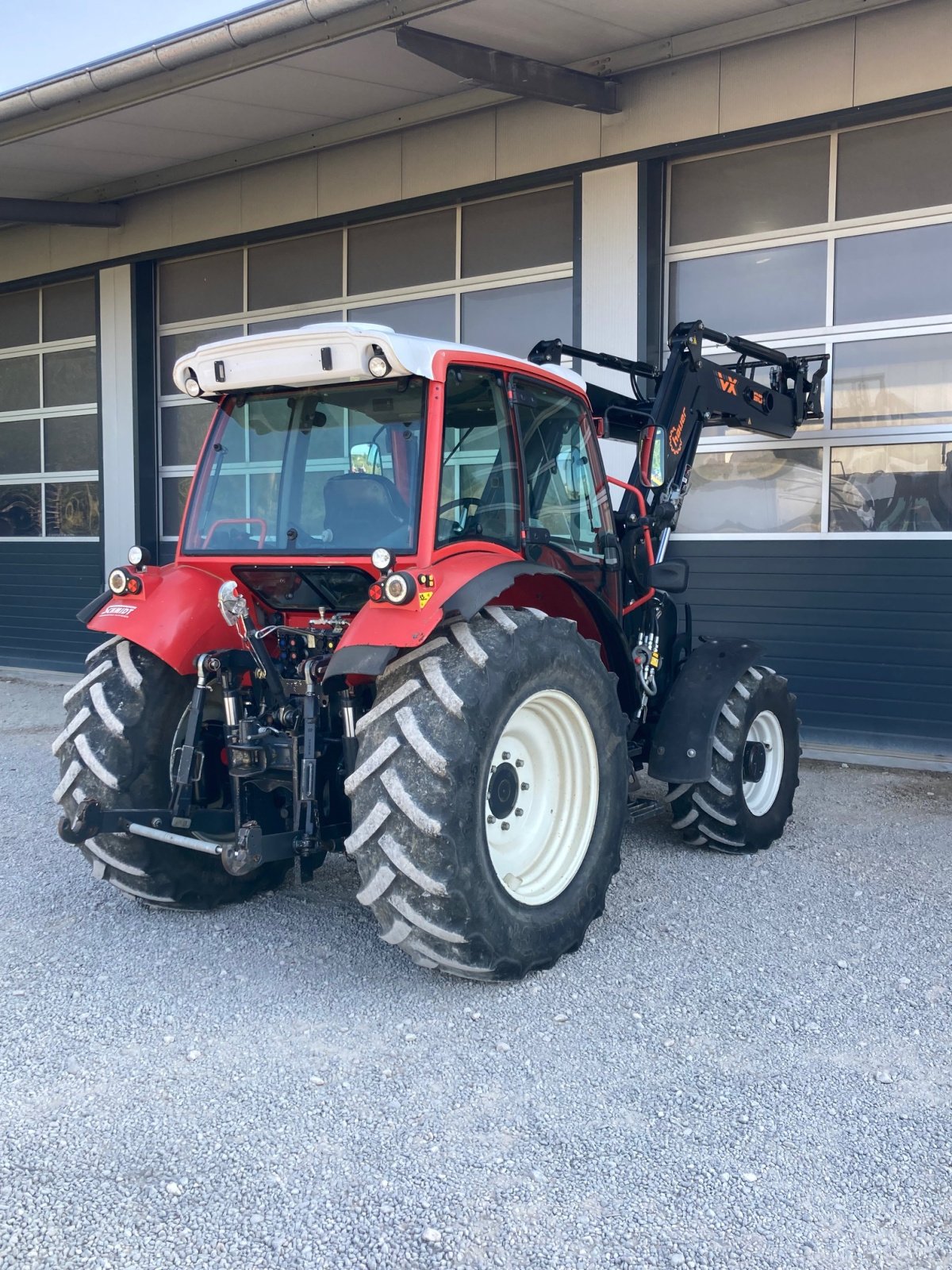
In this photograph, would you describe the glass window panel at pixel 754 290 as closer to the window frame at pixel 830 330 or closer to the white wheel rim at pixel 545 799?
the window frame at pixel 830 330

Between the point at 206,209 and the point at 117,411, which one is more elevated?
the point at 206,209

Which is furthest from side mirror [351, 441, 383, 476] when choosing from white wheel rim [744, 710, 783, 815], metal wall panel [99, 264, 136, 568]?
metal wall panel [99, 264, 136, 568]

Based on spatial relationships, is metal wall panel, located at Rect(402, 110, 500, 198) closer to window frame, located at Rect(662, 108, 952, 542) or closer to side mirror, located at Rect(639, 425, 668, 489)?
window frame, located at Rect(662, 108, 952, 542)

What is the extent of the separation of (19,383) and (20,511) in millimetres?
1498

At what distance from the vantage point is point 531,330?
9438 millimetres

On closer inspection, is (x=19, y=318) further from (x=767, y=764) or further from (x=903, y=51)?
(x=767, y=764)

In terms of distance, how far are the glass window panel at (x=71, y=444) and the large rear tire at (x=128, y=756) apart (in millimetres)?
8494

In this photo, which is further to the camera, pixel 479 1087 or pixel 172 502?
pixel 172 502

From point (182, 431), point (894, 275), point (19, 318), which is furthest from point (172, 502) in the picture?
point (894, 275)

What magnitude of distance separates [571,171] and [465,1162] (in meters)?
7.87

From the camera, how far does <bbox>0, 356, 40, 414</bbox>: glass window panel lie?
42.3 feet

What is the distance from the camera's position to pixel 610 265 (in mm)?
8703

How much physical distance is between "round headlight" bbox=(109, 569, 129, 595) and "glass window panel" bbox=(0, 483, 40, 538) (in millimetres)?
9127

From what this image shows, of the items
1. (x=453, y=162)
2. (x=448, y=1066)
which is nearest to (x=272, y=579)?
(x=448, y=1066)
